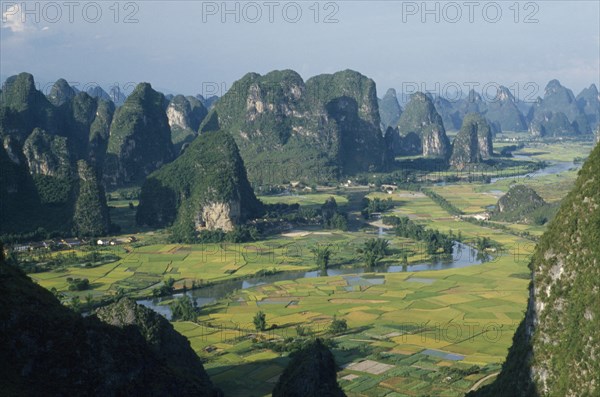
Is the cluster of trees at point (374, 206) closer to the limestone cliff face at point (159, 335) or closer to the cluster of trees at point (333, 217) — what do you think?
the cluster of trees at point (333, 217)

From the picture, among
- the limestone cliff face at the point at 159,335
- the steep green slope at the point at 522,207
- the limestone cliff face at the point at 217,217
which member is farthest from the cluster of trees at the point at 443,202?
the limestone cliff face at the point at 159,335

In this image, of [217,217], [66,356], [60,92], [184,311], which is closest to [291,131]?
[217,217]

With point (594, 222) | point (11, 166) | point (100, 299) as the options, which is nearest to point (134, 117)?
point (11, 166)

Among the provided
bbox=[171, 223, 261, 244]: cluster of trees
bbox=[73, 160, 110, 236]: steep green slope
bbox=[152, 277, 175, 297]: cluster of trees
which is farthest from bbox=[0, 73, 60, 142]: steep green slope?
Answer: bbox=[152, 277, 175, 297]: cluster of trees

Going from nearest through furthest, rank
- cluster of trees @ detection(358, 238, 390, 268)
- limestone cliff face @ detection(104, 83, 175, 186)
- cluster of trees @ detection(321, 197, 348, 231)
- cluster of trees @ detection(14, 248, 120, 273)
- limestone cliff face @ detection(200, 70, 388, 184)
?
1. cluster of trees @ detection(14, 248, 120, 273)
2. cluster of trees @ detection(358, 238, 390, 268)
3. cluster of trees @ detection(321, 197, 348, 231)
4. limestone cliff face @ detection(104, 83, 175, 186)
5. limestone cliff face @ detection(200, 70, 388, 184)

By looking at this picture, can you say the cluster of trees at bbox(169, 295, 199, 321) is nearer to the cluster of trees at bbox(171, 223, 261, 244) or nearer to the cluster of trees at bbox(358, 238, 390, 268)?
the cluster of trees at bbox(358, 238, 390, 268)
